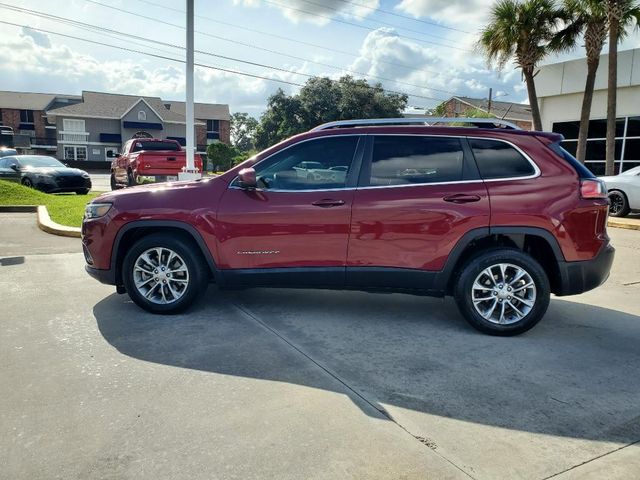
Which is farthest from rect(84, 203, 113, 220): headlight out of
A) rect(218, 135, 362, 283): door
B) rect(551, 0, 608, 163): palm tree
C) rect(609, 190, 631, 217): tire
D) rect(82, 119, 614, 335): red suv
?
rect(551, 0, 608, 163): palm tree

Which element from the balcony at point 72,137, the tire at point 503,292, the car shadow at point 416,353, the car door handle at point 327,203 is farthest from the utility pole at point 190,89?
the balcony at point 72,137

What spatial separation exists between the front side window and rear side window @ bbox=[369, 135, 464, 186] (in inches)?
11.0

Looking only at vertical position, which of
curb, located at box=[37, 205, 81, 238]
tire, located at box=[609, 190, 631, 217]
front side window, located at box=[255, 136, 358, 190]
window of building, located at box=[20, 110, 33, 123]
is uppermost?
window of building, located at box=[20, 110, 33, 123]

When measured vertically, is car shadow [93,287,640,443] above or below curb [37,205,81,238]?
below

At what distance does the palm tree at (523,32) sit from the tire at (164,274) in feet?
55.0

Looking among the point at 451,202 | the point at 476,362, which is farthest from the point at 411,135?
the point at 476,362

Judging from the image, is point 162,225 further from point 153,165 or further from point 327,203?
point 153,165

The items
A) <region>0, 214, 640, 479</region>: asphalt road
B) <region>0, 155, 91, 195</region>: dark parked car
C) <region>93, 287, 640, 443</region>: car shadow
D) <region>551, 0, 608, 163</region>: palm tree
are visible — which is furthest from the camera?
<region>0, 155, 91, 195</region>: dark parked car

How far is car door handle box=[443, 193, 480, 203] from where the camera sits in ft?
14.6

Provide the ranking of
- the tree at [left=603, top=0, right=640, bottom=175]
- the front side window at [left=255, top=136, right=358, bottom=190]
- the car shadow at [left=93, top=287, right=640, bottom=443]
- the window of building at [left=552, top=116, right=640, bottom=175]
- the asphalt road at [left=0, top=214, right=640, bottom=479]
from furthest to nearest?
the window of building at [left=552, top=116, right=640, bottom=175] < the tree at [left=603, top=0, right=640, bottom=175] < the front side window at [left=255, top=136, right=358, bottom=190] < the car shadow at [left=93, top=287, right=640, bottom=443] < the asphalt road at [left=0, top=214, right=640, bottom=479]

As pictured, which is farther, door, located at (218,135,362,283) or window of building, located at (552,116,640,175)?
window of building, located at (552,116,640,175)

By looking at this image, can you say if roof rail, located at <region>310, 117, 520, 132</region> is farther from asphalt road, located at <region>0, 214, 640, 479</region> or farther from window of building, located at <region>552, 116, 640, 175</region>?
window of building, located at <region>552, 116, 640, 175</region>

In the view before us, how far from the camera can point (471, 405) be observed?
3215mm

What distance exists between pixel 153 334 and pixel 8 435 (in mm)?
1637
